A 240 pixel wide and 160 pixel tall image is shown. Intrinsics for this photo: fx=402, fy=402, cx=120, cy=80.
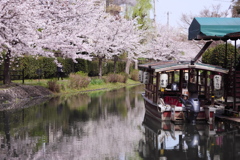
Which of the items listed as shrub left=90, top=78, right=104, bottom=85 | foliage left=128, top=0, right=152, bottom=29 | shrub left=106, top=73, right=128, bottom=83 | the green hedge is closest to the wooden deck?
the green hedge

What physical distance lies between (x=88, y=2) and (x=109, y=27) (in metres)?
13.3

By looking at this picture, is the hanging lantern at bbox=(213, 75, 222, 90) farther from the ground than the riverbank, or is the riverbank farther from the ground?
the hanging lantern at bbox=(213, 75, 222, 90)

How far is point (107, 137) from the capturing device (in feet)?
42.3

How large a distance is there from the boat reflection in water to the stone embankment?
8.63 metres

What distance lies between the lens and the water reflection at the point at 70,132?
1063 centimetres

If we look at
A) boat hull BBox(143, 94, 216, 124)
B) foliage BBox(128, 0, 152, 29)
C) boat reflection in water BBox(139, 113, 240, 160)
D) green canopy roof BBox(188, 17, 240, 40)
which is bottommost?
boat reflection in water BBox(139, 113, 240, 160)

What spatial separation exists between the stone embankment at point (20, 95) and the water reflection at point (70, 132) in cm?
137

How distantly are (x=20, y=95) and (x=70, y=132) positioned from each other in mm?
11750

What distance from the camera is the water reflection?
34.9 ft

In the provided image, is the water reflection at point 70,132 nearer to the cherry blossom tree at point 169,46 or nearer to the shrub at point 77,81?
the shrub at point 77,81

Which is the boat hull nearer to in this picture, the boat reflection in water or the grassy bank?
the boat reflection in water

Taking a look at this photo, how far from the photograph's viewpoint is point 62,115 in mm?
18234

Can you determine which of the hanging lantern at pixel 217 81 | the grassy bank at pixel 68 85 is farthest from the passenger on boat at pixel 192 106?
the grassy bank at pixel 68 85

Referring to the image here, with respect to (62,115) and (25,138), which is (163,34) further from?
(25,138)
